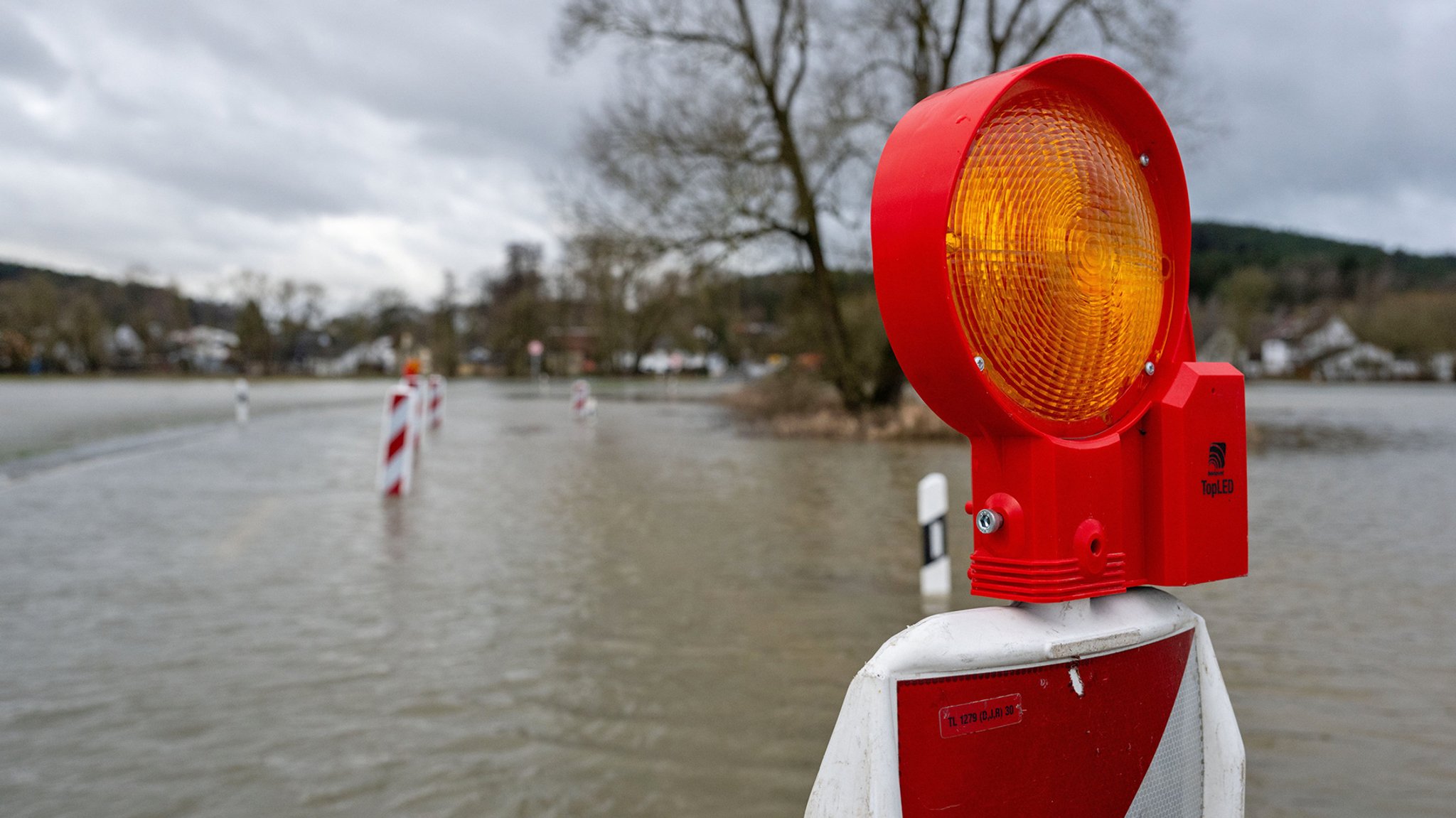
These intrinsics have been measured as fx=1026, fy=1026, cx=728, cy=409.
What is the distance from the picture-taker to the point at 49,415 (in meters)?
23.4

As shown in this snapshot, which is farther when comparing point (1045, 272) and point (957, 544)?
point (957, 544)

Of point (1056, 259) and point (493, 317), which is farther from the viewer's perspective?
point (493, 317)

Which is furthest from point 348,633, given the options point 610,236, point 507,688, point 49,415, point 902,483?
point 49,415

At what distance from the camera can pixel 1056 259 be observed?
1515mm

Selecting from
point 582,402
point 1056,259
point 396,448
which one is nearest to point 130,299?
point 582,402

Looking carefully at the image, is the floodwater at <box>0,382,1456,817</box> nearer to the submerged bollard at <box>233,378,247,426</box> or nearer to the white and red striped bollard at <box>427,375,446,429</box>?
the submerged bollard at <box>233,378,247,426</box>

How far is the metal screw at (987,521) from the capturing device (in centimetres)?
145

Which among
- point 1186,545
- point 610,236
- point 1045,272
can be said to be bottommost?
point 1186,545

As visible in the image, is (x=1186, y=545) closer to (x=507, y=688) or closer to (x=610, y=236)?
(x=507, y=688)

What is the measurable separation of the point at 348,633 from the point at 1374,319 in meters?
103

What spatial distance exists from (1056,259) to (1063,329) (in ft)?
0.34

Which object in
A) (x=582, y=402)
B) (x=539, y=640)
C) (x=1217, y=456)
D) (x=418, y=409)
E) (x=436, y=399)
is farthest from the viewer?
(x=582, y=402)

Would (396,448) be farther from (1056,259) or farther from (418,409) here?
(1056,259)

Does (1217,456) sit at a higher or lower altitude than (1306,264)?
lower
